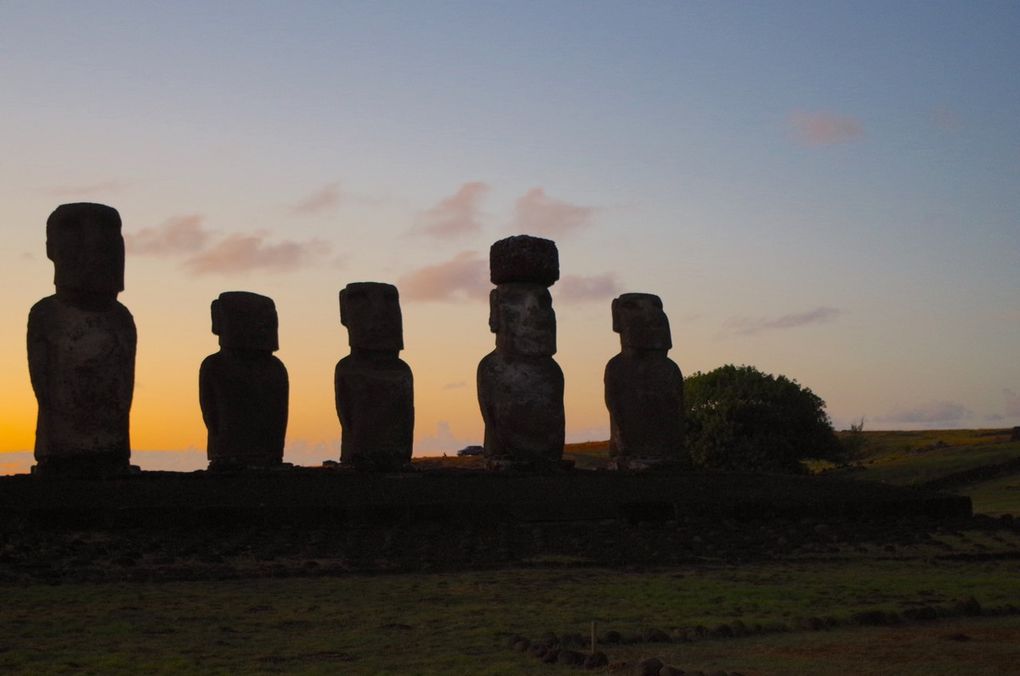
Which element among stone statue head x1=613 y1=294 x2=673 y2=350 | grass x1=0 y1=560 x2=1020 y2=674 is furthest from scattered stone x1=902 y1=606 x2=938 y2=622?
stone statue head x1=613 y1=294 x2=673 y2=350

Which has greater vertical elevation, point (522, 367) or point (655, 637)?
point (522, 367)

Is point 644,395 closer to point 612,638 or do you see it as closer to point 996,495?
point 996,495

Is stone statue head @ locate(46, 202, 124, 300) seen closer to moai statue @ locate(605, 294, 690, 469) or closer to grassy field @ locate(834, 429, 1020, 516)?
moai statue @ locate(605, 294, 690, 469)

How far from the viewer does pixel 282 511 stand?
48.5ft

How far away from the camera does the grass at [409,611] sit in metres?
7.44

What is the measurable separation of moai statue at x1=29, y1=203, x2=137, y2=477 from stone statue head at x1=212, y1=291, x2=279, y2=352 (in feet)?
7.85

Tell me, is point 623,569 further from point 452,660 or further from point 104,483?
point 104,483

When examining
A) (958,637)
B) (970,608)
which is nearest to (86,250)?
(970,608)

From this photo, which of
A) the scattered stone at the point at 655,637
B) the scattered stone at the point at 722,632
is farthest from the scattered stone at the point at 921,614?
the scattered stone at the point at 655,637

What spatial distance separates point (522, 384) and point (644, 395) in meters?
2.23

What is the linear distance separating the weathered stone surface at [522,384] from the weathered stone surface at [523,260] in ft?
0.77

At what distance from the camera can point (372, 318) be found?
19.6 meters

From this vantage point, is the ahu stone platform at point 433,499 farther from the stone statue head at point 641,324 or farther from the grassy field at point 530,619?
the grassy field at point 530,619

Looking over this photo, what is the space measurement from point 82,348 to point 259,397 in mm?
3473
